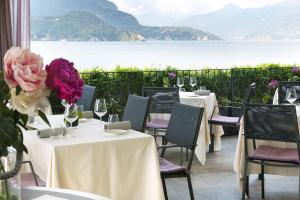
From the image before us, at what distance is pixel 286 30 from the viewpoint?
13.1m

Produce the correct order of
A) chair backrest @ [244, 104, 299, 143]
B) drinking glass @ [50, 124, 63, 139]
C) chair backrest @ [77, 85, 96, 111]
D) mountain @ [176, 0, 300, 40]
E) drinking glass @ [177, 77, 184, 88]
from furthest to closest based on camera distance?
mountain @ [176, 0, 300, 40], drinking glass @ [177, 77, 184, 88], chair backrest @ [77, 85, 96, 111], chair backrest @ [244, 104, 299, 143], drinking glass @ [50, 124, 63, 139]

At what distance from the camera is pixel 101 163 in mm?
3412

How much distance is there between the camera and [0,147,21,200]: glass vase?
153 cm

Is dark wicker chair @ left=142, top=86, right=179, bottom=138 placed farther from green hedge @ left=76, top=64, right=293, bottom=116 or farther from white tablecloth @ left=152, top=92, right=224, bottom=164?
green hedge @ left=76, top=64, right=293, bottom=116

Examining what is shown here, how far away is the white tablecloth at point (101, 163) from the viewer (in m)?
3.31

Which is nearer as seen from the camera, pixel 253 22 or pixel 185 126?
pixel 185 126

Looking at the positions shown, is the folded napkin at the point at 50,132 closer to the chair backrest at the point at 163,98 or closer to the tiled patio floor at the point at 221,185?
the tiled patio floor at the point at 221,185

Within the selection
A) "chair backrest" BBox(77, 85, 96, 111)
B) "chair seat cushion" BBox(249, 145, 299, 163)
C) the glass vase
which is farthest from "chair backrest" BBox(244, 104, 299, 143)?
the glass vase

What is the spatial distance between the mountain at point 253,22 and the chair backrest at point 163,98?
6019mm

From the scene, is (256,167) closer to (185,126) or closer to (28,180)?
(185,126)

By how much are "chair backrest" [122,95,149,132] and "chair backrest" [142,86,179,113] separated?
1251 mm

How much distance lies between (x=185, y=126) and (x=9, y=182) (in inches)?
103

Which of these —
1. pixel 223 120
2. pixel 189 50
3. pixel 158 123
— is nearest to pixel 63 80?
pixel 158 123

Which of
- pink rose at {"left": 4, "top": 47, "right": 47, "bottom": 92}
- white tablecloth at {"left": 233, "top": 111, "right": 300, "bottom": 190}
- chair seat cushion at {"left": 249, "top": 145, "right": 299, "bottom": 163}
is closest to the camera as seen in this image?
pink rose at {"left": 4, "top": 47, "right": 47, "bottom": 92}
